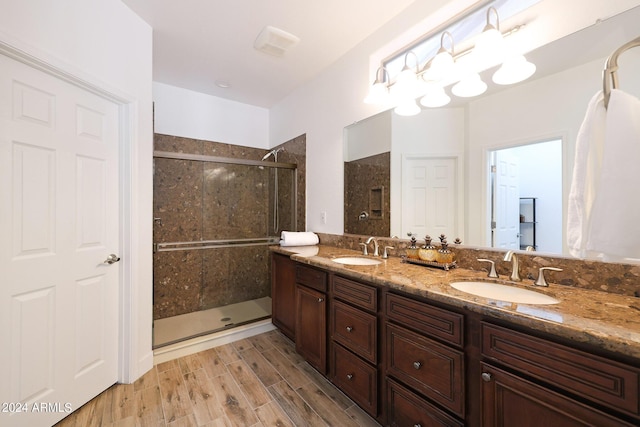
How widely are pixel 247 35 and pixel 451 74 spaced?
161 centimetres

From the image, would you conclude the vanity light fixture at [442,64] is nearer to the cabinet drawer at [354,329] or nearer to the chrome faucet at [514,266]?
the chrome faucet at [514,266]

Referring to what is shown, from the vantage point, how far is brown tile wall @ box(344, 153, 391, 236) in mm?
1997

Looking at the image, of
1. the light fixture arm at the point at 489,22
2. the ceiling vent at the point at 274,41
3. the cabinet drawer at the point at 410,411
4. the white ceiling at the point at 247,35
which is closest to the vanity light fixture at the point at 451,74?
the light fixture arm at the point at 489,22

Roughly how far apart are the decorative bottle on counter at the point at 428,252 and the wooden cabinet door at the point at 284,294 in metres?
1.01

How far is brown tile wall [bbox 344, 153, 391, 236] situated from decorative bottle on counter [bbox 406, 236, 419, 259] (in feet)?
0.90

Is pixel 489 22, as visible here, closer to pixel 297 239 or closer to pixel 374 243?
pixel 374 243

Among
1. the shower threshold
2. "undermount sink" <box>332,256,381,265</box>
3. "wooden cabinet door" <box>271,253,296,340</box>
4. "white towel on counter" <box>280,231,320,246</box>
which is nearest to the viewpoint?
"undermount sink" <box>332,256,381,265</box>

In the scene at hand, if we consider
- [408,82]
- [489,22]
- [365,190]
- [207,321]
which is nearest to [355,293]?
[365,190]

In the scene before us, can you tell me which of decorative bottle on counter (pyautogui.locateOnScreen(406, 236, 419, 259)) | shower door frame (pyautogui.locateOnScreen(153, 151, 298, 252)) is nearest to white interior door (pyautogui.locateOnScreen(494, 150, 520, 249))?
decorative bottle on counter (pyautogui.locateOnScreen(406, 236, 419, 259))

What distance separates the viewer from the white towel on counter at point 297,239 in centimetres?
243

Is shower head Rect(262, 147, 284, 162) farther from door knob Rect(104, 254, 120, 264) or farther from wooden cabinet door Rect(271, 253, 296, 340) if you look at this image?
door knob Rect(104, 254, 120, 264)

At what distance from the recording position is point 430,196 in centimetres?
170

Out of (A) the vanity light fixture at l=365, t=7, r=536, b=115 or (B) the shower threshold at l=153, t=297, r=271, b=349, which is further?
(B) the shower threshold at l=153, t=297, r=271, b=349

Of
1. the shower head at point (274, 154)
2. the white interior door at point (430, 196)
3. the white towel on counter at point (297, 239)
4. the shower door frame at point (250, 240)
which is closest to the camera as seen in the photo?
the white interior door at point (430, 196)
